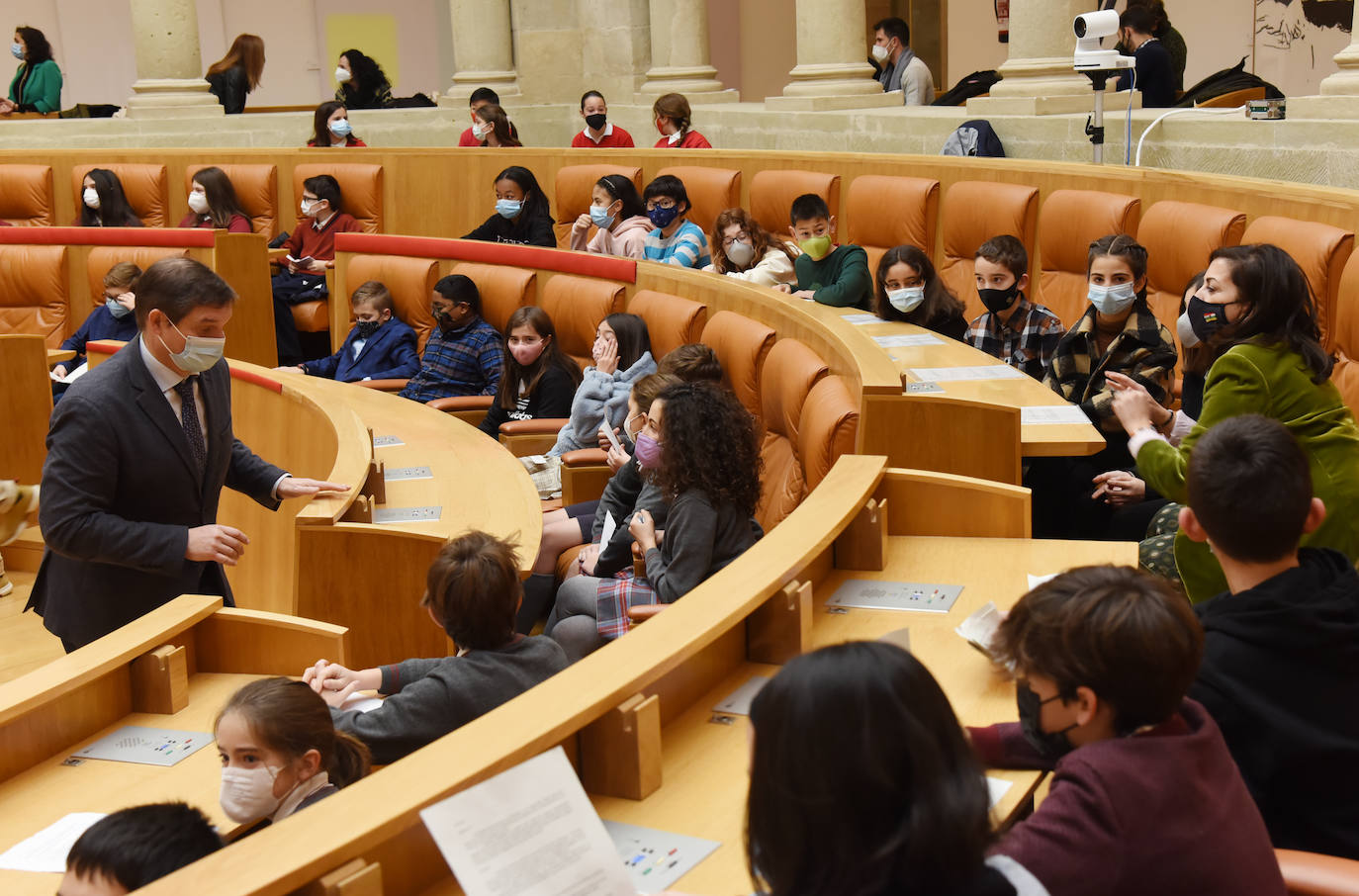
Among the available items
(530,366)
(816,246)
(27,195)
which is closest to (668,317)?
(530,366)

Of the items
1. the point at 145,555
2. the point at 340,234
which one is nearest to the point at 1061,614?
the point at 145,555

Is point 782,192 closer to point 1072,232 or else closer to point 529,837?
point 1072,232

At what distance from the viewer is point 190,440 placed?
332 centimetres

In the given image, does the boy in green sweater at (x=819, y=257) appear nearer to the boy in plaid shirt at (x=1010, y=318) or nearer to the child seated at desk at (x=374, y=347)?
the boy in plaid shirt at (x=1010, y=318)

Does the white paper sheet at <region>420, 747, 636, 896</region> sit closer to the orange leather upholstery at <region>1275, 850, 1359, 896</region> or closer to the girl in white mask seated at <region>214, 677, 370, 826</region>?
the girl in white mask seated at <region>214, 677, 370, 826</region>

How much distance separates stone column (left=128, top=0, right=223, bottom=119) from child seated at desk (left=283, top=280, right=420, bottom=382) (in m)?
4.94

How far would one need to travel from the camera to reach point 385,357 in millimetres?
6672

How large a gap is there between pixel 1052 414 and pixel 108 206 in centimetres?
728

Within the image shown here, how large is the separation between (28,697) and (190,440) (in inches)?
40.5

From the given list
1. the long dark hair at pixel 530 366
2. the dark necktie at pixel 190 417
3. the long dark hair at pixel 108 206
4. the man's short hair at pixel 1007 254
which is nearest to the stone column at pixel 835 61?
the long dark hair at pixel 530 366

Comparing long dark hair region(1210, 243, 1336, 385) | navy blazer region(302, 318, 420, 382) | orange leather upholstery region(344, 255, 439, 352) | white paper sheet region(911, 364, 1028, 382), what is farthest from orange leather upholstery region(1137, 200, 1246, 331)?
orange leather upholstery region(344, 255, 439, 352)

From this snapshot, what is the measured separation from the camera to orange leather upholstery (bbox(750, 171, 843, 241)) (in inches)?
279

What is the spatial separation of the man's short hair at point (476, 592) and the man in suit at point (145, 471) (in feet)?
2.67

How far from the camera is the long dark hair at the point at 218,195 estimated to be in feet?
29.5
